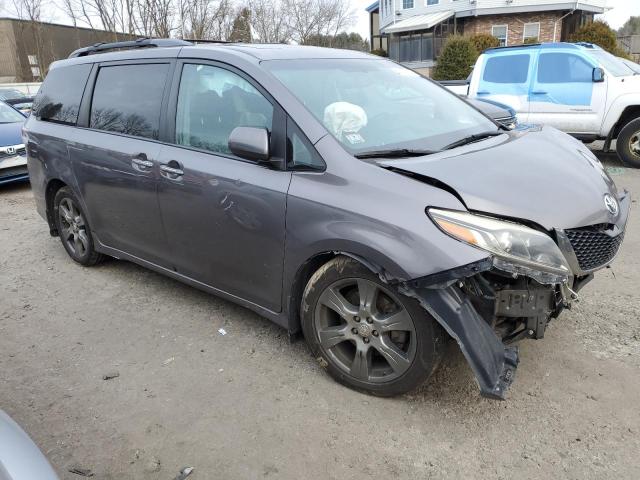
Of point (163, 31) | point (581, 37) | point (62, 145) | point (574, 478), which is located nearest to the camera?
point (574, 478)

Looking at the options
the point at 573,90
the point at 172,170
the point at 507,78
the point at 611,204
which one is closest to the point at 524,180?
the point at 611,204

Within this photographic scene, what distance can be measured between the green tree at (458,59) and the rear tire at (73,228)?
21.1 meters

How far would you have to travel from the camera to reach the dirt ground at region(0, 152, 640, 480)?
2445mm

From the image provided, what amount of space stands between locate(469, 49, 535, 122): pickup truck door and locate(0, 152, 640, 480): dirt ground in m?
5.82

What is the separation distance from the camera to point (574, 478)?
7.52 ft

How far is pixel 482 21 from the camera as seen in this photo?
29875 millimetres

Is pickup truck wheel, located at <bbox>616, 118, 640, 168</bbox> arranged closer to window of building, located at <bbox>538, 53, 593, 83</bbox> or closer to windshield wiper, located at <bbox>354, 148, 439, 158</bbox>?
window of building, located at <bbox>538, 53, 593, 83</bbox>

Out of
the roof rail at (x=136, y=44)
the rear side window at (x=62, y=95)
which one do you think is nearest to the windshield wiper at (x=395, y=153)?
the roof rail at (x=136, y=44)

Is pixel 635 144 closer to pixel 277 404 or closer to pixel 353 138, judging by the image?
A: pixel 353 138

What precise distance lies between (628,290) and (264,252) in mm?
2816

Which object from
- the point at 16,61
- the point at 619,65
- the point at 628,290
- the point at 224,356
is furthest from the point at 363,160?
the point at 16,61

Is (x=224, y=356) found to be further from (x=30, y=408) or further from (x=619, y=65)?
(x=619, y=65)

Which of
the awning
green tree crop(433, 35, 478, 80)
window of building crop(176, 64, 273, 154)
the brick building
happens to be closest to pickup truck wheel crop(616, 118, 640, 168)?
window of building crop(176, 64, 273, 154)

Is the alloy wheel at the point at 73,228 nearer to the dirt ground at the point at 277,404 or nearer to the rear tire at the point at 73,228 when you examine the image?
the rear tire at the point at 73,228
